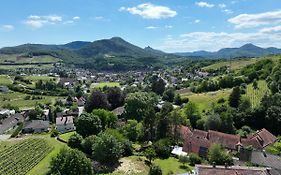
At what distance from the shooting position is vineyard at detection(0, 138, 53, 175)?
49094mm

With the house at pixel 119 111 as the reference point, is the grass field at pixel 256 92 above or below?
above

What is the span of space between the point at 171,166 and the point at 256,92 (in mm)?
49179

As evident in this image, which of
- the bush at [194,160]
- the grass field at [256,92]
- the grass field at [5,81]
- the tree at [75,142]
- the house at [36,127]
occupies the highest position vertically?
the grass field at [256,92]

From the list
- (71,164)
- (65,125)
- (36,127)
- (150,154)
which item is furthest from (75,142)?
(36,127)

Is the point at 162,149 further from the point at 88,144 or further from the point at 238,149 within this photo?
the point at 238,149

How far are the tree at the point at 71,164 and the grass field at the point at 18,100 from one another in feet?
259

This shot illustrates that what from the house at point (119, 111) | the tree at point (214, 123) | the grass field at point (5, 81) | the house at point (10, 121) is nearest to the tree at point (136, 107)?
the house at point (119, 111)

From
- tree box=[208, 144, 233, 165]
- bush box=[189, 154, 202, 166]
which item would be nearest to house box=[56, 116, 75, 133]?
bush box=[189, 154, 202, 166]

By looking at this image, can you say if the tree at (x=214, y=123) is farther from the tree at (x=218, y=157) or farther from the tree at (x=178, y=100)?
the tree at (x=178, y=100)

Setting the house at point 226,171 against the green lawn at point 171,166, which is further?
the green lawn at point 171,166

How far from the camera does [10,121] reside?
9300 centimetres

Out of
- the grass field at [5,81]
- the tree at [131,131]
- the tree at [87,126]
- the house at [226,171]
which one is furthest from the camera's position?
the grass field at [5,81]

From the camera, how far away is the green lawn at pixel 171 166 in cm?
4621

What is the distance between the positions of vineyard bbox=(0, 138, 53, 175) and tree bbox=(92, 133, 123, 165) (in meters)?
9.59
